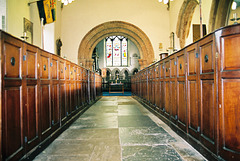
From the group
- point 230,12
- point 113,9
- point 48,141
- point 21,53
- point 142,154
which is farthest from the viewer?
point 113,9

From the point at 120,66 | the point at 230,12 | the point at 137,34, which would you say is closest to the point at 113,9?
the point at 137,34

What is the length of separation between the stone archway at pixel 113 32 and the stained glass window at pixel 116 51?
8.26m

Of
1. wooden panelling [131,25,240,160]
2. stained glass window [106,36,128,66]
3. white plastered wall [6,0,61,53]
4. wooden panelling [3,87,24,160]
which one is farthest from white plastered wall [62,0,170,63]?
wooden panelling [3,87,24,160]

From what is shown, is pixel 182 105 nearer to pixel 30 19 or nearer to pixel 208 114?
pixel 208 114

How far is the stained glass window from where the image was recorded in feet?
73.6

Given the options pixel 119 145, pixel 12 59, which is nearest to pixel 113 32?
pixel 119 145

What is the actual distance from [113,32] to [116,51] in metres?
8.43

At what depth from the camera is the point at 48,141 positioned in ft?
8.07

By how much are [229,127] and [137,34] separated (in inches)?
469

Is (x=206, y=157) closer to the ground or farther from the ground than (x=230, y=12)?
closer to the ground

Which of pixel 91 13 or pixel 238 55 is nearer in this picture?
pixel 238 55

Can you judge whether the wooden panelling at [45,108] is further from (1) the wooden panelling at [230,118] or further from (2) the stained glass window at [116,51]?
(2) the stained glass window at [116,51]

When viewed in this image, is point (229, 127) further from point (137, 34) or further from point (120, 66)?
point (120, 66)

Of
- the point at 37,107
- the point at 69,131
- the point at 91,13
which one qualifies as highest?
the point at 91,13
